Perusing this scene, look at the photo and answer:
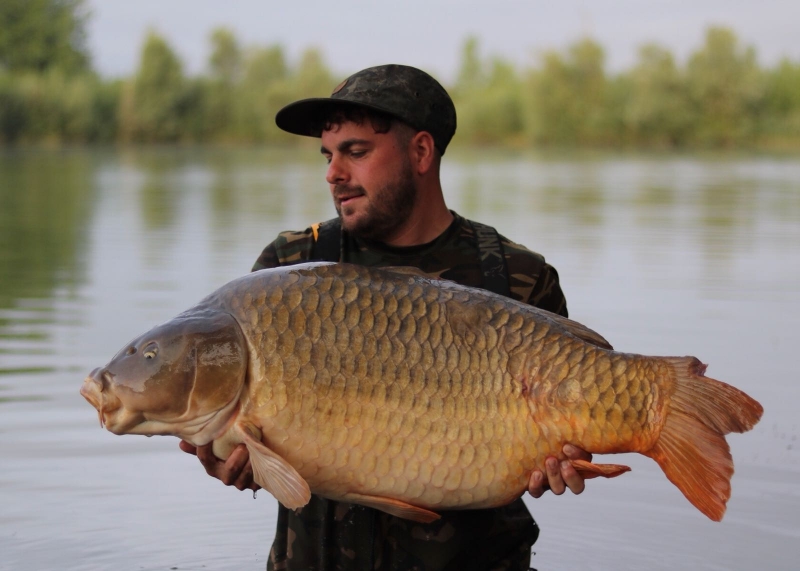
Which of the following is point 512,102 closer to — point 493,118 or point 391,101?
point 493,118

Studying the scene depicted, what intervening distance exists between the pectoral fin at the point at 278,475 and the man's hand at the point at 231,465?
0.08 metres

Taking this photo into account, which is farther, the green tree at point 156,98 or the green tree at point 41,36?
the green tree at point 41,36

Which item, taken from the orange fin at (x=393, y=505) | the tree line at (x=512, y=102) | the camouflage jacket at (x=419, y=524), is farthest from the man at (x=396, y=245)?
the tree line at (x=512, y=102)

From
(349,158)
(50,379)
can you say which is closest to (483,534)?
(349,158)

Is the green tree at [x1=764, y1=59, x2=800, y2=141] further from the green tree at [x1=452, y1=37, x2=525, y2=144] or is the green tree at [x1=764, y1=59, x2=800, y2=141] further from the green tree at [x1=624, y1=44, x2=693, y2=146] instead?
the green tree at [x1=452, y1=37, x2=525, y2=144]

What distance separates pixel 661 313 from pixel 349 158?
5.67m

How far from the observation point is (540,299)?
306cm

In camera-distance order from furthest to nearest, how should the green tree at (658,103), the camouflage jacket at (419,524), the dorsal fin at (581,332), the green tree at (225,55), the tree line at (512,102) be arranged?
the green tree at (225,55), the green tree at (658,103), the tree line at (512,102), the camouflage jacket at (419,524), the dorsal fin at (581,332)

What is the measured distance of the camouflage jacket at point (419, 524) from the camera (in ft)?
9.23

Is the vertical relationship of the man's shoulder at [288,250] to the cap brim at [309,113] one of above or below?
below

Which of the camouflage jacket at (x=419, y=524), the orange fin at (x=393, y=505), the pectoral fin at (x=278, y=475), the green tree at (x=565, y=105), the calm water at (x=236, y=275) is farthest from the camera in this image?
the green tree at (x=565, y=105)

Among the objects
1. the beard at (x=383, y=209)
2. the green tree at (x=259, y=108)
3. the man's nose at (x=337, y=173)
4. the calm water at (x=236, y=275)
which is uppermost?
the man's nose at (x=337, y=173)

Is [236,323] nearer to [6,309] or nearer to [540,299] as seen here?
[540,299]

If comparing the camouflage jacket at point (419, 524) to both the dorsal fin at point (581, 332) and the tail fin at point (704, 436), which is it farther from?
the tail fin at point (704, 436)
